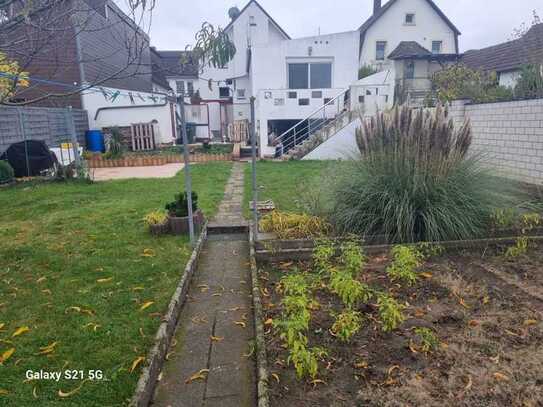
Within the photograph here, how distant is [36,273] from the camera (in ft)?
12.3

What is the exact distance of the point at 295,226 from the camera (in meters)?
4.65

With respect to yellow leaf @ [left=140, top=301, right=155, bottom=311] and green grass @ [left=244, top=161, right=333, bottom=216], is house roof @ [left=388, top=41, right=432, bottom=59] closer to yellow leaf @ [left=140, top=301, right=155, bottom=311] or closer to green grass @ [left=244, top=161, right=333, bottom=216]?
green grass @ [left=244, top=161, right=333, bottom=216]

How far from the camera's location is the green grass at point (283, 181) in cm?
657

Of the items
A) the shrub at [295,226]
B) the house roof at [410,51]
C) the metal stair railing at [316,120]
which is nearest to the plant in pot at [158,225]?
the shrub at [295,226]

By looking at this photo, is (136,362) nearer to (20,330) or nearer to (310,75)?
(20,330)

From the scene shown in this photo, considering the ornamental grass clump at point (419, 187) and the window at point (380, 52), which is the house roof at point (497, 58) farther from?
the ornamental grass clump at point (419, 187)

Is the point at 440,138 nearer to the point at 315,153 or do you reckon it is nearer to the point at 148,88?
the point at 315,153

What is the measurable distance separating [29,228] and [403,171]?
5.35 meters

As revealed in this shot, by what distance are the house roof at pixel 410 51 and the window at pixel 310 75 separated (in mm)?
8379

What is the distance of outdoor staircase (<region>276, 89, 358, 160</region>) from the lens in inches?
533

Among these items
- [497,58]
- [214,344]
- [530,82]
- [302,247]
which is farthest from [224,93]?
[214,344]

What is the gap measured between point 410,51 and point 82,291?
2396cm

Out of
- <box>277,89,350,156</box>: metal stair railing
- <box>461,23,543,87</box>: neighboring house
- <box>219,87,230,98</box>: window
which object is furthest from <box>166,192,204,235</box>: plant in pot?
<box>219,87,230,98</box>: window

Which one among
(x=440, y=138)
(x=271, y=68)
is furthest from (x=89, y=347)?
(x=271, y=68)
